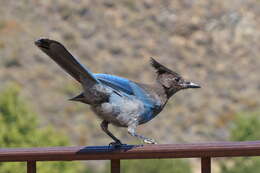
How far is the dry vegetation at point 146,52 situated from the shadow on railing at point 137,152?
19.7 metres

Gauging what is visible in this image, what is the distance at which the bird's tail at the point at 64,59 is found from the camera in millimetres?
3223

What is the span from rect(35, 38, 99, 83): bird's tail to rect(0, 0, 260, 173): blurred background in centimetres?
1840

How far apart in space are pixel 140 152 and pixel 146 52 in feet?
78.5

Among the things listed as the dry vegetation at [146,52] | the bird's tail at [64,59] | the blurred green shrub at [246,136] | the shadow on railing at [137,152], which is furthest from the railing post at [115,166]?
the dry vegetation at [146,52]

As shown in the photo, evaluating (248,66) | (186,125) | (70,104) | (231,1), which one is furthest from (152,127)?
(231,1)

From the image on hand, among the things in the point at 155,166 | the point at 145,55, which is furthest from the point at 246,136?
the point at 145,55

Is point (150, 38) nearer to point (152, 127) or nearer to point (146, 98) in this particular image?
point (152, 127)

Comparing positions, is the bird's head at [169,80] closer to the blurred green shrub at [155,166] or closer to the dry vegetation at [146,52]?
the blurred green shrub at [155,166]

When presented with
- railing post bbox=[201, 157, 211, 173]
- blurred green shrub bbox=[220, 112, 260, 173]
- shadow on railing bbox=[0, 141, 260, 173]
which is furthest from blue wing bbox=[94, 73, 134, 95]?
blurred green shrub bbox=[220, 112, 260, 173]

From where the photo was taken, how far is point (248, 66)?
26.4 m

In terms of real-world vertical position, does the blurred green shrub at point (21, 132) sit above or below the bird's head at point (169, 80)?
above

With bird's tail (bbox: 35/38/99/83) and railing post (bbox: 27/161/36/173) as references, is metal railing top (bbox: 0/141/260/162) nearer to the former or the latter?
railing post (bbox: 27/161/36/173)

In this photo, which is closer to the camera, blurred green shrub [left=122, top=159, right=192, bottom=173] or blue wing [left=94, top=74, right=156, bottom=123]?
blue wing [left=94, top=74, right=156, bottom=123]

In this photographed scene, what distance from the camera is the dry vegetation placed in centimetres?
2439
